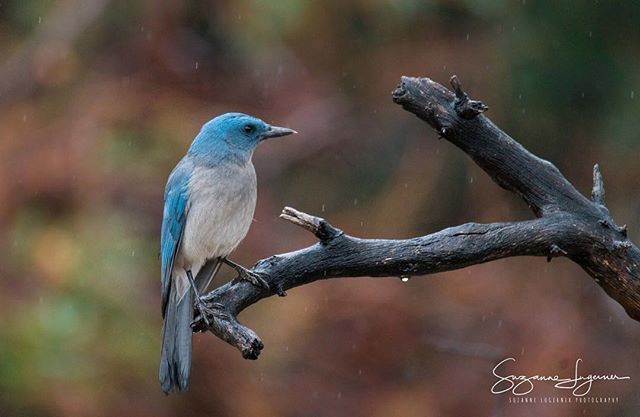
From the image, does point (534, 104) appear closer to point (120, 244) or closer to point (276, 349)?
point (276, 349)

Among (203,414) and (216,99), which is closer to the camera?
(203,414)

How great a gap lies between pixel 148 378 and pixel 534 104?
3476 millimetres

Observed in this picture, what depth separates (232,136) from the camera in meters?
5.06

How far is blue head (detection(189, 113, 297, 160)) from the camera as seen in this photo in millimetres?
5005

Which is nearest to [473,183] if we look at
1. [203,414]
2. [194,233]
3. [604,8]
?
[604,8]

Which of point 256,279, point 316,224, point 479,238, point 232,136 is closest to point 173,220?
point 232,136

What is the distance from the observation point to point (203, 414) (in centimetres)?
741

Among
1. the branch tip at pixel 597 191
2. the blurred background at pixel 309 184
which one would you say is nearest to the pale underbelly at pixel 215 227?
the branch tip at pixel 597 191

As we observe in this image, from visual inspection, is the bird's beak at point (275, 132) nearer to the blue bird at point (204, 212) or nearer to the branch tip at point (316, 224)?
the blue bird at point (204, 212)

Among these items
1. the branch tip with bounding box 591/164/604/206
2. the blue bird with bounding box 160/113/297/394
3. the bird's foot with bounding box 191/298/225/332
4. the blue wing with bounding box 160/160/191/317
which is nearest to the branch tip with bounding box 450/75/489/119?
the branch tip with bounding box 591/164/604/206

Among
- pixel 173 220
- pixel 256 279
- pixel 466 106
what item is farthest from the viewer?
pixel 173 220

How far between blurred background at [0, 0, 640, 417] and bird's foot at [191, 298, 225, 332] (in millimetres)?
2967

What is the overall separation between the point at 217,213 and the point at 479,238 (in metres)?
1.40

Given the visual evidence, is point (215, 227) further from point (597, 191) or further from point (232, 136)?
point (597, 191)
